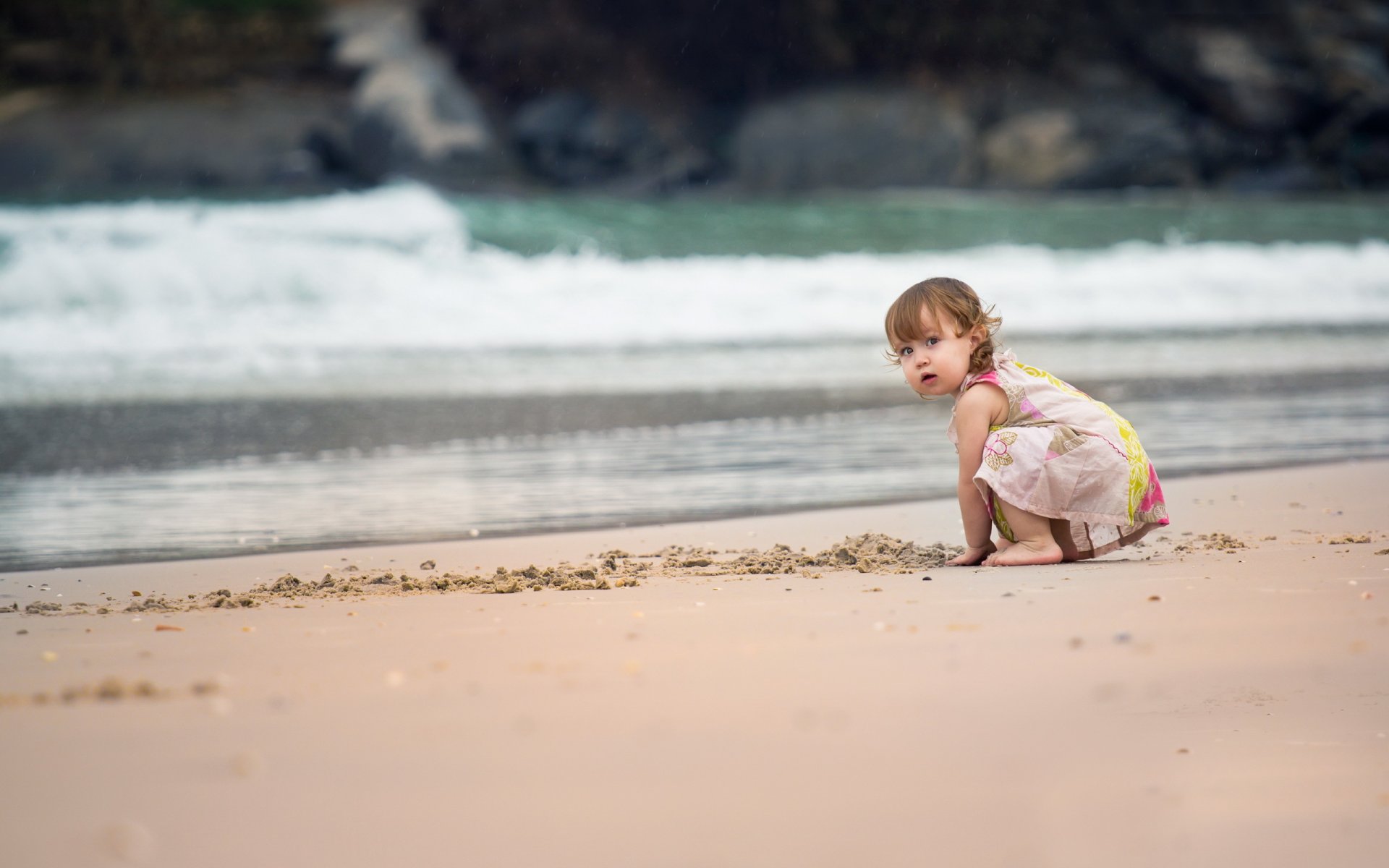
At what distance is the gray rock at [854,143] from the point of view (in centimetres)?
2278

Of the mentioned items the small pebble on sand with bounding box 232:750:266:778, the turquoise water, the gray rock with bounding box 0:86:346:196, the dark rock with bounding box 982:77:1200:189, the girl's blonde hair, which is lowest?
the small pebble on sand with bounding box 232:750:266:778

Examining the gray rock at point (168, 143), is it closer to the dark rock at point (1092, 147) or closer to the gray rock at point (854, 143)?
the gray rock at point (854, 143)

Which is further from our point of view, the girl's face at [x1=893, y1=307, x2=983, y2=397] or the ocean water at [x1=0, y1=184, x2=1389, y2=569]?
the ocean water at [x1=0, y1=184, x2=1389, y2=569]

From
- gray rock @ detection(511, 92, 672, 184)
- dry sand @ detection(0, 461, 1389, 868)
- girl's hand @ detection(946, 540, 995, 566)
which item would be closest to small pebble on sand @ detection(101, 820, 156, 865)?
dry sand @ detection(0, 461, 1389, 868)

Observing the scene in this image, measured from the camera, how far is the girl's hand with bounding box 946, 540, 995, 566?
2707 millimetres

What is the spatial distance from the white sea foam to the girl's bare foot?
4597 mm

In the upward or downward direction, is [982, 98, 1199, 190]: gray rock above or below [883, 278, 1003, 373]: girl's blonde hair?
above

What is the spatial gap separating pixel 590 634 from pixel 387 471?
7.33 ft

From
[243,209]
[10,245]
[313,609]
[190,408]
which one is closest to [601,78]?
[243,209]

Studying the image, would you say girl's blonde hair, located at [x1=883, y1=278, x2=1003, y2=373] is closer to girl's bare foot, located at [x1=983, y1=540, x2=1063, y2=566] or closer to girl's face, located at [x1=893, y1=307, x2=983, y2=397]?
girl's face, located at [x1=893, y1=307, x2=983, y2=397]

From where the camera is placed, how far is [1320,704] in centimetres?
169

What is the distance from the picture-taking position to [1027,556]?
267 centimetres

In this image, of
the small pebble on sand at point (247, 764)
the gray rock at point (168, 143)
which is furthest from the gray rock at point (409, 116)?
the small pebble on sand at point (247, 764)

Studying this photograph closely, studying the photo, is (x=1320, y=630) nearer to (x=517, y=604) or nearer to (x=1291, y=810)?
(x=1291, y=810)
